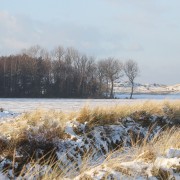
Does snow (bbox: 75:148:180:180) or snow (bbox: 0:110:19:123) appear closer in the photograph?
snow (bbox: 75:148:180:180)

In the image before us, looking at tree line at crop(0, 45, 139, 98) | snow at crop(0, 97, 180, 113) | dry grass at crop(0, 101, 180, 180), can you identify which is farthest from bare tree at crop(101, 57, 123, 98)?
dry grass at crop(0, 101, 180, 180)

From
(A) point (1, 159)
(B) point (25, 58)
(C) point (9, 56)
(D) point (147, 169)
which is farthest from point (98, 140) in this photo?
(C) point (9, 56)

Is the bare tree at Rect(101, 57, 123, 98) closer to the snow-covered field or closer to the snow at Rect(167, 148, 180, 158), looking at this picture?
the snow-covered field

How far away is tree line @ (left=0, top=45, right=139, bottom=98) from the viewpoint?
6475cm

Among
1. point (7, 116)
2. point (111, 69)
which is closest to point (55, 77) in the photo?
point (111, 69)

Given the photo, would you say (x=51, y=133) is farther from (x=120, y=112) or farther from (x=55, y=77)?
(x=55, y=77)

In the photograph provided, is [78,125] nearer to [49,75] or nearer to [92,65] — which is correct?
[49,75]

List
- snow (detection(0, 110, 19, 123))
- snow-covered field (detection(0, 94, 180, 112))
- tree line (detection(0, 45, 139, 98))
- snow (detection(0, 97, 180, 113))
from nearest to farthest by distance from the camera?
snow (detection(0, 110, 19, 123)), snow (detection(0, 97, 180, 113)), snow-covered field (detection(0, 94, 180, 112)), tree line (detection(0, 45, 139, 98))

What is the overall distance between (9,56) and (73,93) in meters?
16.9

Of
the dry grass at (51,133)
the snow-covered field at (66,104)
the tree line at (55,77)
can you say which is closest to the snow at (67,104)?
the snow-covered field at (66,104)

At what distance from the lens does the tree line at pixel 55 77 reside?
212 ft

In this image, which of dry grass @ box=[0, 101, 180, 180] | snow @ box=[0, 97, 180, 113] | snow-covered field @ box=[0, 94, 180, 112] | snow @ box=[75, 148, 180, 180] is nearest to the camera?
snow @ box=[75, 148, 180, 180]

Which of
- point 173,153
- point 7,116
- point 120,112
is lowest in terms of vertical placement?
point 7,116

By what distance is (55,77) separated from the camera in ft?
228
